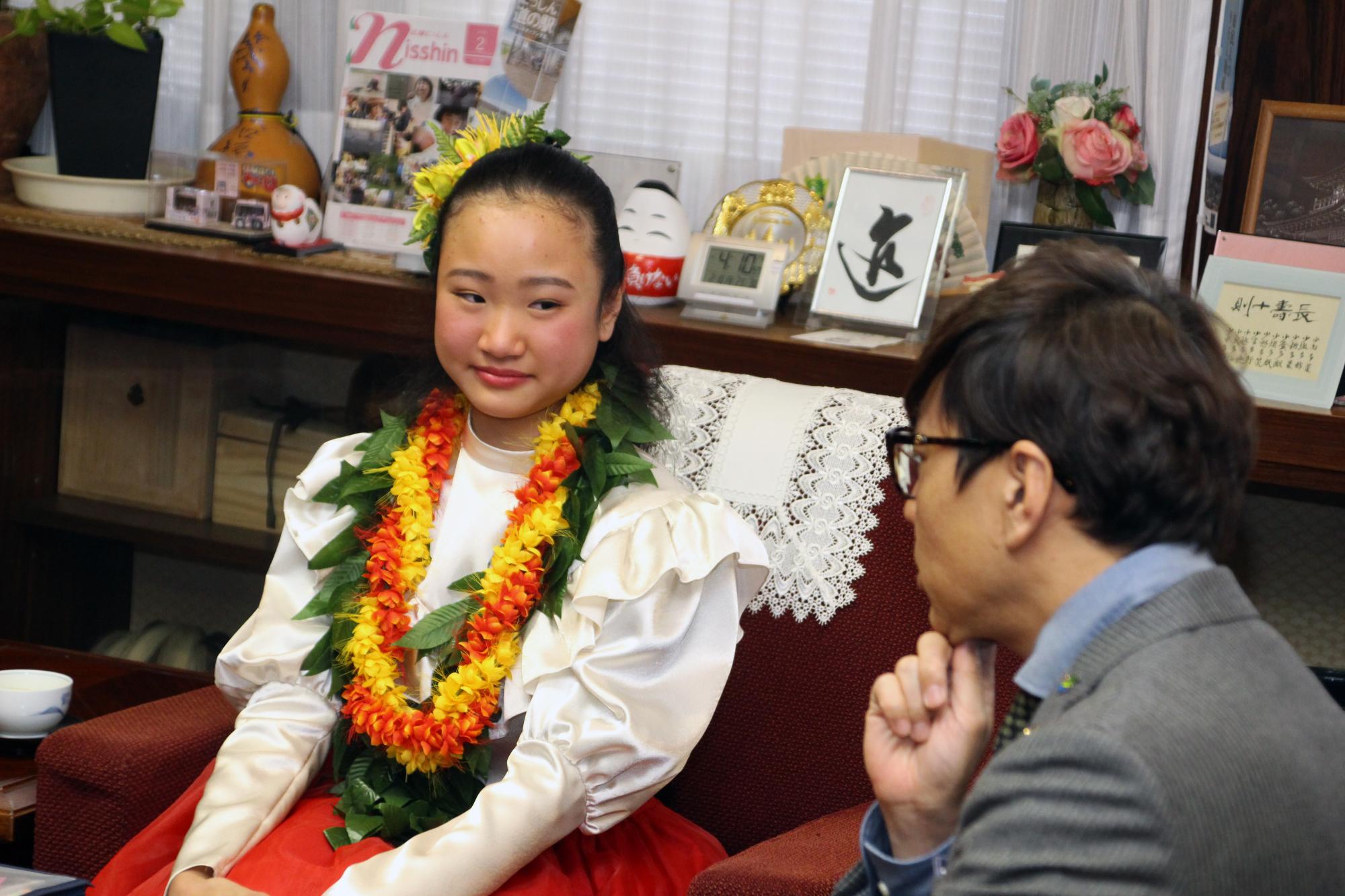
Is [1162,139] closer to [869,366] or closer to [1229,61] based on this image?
[1229,61]

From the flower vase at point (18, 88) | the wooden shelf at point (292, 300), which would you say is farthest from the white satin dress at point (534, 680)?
the flower vase at point (18, 88)

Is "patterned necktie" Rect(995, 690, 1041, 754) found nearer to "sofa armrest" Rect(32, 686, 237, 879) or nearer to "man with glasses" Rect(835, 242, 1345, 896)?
"man with glasses" Rect(835, 242, 1345, 896)

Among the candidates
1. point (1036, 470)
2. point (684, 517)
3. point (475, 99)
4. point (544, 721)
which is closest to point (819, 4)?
point (475, 99)

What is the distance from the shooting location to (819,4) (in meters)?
2.67

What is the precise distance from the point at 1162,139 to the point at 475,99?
1.29 m

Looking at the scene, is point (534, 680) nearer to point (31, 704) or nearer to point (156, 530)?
point (31, 704)

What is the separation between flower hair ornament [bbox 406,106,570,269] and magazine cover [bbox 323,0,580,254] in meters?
0.86

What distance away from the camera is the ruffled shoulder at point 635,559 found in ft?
5.27

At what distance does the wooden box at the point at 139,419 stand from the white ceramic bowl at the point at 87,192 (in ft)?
0.81

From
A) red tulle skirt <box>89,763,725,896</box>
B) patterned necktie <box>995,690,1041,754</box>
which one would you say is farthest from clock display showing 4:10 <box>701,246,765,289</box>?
patterned necktie <box>995,690,1041,754</box>

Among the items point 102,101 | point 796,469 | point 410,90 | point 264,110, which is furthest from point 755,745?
point 102,101

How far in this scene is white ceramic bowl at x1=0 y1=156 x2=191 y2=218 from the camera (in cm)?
276

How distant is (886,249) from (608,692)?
1.04 meters

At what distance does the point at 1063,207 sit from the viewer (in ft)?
8.05
